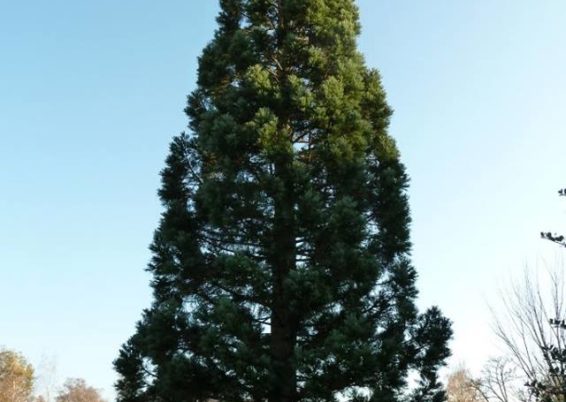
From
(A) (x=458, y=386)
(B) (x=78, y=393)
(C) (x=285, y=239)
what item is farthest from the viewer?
(B) (x=78, y=393)

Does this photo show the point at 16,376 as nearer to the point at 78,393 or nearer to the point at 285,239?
the point at 78,393

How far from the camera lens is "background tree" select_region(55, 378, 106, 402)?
5576 cm

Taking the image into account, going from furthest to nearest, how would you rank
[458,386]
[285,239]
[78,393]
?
[78,393] < [458,386] < [285,239]

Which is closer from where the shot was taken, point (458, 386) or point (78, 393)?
point (458, 386)

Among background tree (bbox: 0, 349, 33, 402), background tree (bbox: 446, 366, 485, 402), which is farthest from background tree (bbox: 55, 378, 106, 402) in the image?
background tree (bbox: 446, 366, 485, 402)

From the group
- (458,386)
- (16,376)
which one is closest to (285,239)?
(458,386)

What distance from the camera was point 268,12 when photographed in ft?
45.3

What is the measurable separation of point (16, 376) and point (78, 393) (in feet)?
45.4

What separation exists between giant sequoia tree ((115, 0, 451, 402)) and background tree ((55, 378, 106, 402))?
49.9 meters

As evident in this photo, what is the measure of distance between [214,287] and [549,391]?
6.79 meters

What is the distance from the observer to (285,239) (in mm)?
10953

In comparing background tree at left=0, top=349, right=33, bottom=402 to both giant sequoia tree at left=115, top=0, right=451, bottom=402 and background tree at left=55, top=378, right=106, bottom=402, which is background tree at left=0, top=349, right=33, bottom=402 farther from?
giant sequoia tree at left=115, top=0, right=451, bottom=402

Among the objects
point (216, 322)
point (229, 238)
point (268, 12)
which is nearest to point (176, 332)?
point (216, 322)

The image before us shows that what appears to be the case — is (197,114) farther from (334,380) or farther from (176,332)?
(334,380)
